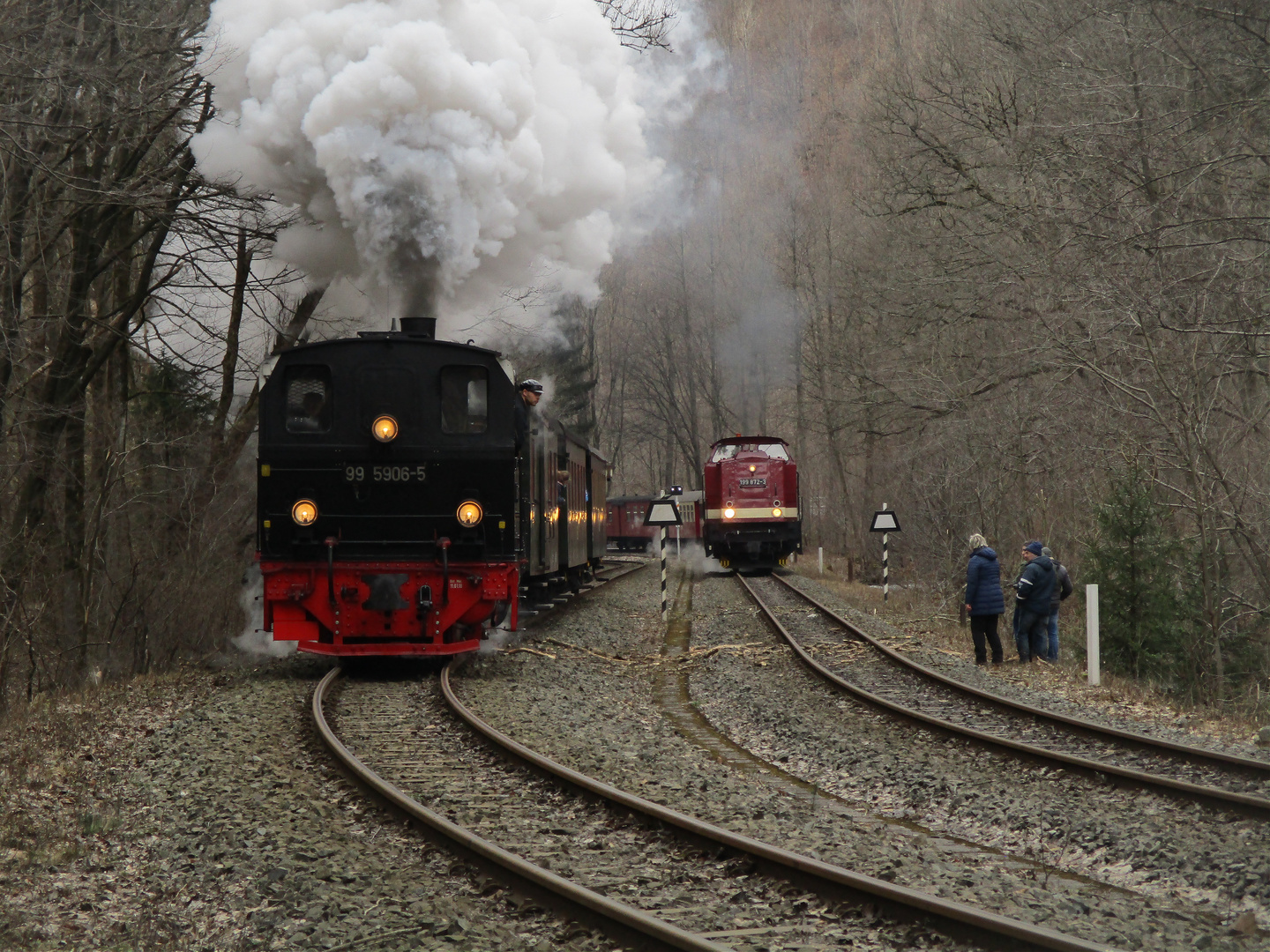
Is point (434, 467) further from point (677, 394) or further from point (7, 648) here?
point (677, 394)

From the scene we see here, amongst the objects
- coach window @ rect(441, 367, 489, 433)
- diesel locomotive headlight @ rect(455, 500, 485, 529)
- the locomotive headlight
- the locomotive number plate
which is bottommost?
diesel locomotive headlight @ rect(455, 500, 485, 529)

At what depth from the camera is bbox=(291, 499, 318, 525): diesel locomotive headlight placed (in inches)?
414

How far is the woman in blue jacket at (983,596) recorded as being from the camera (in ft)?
40.4

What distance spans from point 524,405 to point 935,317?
10367 millimetres

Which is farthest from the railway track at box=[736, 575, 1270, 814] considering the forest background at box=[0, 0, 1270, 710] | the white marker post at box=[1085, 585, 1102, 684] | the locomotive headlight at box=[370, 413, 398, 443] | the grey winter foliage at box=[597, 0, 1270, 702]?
the locomotive headlight at box=[370, 413, 398, 443]

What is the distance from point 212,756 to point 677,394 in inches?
1909

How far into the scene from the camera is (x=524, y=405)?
38.5 feet

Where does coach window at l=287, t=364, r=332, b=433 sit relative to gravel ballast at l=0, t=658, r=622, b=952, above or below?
above

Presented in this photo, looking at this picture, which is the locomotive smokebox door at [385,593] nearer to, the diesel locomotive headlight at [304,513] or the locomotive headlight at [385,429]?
the diesel locomotive headlight at [304,513]

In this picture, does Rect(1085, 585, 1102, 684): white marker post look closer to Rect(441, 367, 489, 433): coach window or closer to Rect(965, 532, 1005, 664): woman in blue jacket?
Rect(965, 532, 1005, 664): woman in blue jacket

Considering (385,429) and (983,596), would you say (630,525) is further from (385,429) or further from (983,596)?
(385,429)

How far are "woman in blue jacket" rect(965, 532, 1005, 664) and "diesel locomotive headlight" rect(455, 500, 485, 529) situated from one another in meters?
5.45

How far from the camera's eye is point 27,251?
1303 centimetres

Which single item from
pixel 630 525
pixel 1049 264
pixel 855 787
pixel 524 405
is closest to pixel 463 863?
pixel 855 787
